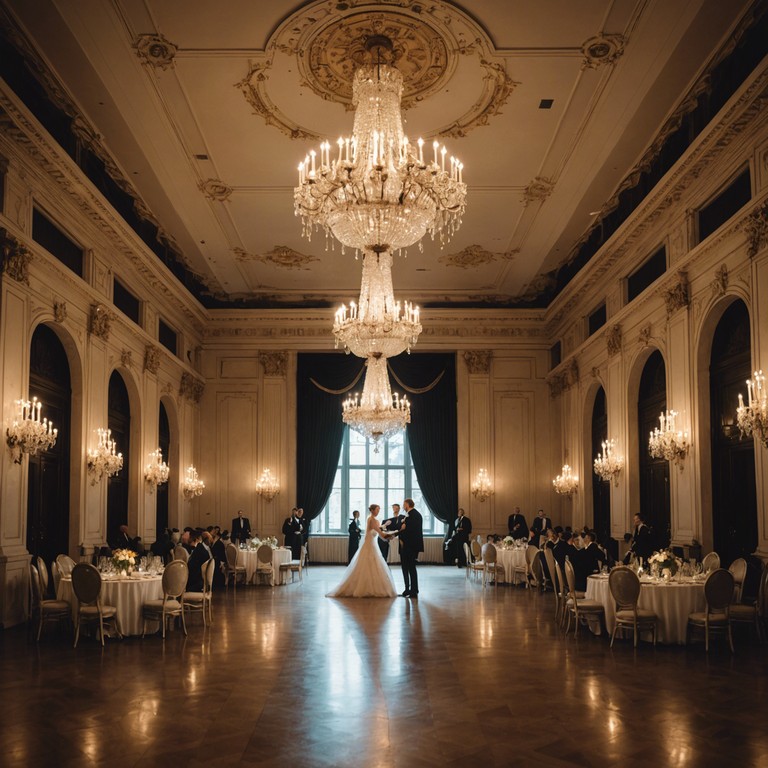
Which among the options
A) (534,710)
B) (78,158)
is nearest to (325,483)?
(78,158)

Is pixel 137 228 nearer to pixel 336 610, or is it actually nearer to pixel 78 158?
pixel 78 158

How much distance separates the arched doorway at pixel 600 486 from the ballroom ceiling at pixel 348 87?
4.02 metres

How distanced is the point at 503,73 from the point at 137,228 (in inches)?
297

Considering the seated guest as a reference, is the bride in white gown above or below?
below

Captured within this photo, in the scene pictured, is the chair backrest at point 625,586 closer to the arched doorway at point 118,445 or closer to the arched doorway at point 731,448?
the arched doorway at point 731,448

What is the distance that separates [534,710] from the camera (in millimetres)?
6039

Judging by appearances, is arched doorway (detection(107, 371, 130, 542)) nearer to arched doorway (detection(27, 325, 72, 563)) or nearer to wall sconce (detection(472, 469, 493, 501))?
arched doorway (detection(27, 325, 72, 563))

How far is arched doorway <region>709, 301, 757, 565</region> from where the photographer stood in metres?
10.2

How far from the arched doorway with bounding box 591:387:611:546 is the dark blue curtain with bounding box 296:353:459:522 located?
3799 millimetres

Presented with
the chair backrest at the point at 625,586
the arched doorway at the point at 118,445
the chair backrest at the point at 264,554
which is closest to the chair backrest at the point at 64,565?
the arched doorway at the point at 118,445

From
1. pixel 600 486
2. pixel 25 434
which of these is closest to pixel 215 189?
pixel 25 434

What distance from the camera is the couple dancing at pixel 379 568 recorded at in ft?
44.2

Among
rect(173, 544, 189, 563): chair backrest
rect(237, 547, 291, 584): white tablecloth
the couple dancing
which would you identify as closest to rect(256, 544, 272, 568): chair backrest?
rect(237, 547, 291, 584): white tablecloth

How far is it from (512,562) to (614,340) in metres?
4.36
